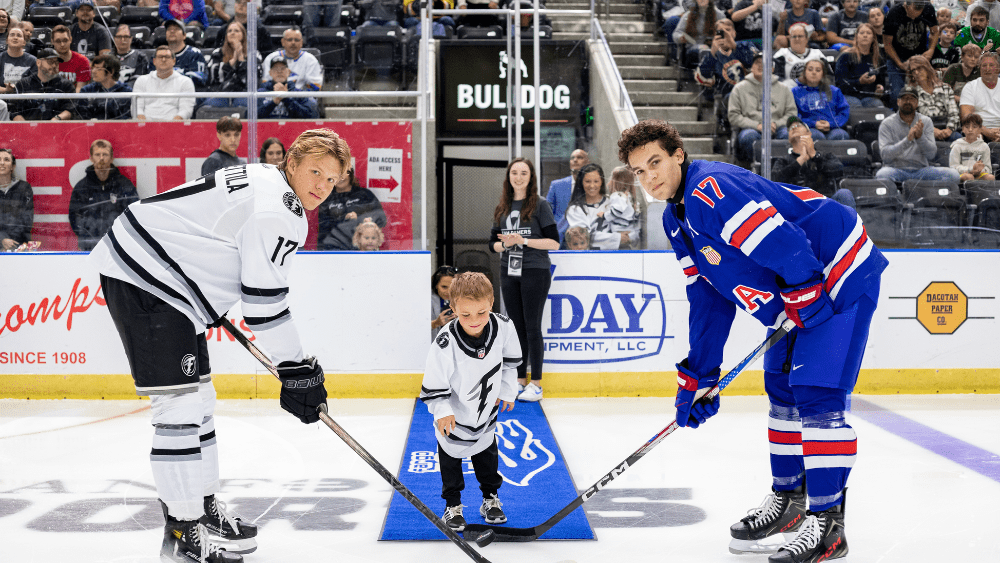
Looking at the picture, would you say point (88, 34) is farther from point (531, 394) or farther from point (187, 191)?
point (187, 191)

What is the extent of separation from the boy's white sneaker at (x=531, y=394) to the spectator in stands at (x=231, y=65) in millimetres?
2470

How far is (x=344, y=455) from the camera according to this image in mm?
3793

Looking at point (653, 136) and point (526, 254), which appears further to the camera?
point (526, 254)

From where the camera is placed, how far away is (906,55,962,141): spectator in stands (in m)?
5.39

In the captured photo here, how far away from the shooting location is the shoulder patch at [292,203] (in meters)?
2.25

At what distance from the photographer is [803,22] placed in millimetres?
5570

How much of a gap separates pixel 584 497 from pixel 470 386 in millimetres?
479

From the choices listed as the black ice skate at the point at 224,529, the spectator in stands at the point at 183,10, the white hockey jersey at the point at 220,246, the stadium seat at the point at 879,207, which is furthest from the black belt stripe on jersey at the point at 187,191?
the spectator in stands at the point at 183,10

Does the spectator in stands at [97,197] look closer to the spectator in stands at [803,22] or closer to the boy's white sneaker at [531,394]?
the boy's white sneaker at [531,394]

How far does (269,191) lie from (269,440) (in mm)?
2146

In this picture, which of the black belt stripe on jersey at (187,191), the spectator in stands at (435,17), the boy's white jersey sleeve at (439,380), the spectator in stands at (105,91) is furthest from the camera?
the spectator in stands at (435,17)

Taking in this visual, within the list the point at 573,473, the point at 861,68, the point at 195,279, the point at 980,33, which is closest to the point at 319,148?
the point at 195,279

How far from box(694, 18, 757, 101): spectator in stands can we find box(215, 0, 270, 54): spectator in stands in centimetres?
272

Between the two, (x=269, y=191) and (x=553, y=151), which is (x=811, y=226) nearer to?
(x=269, y=191)
